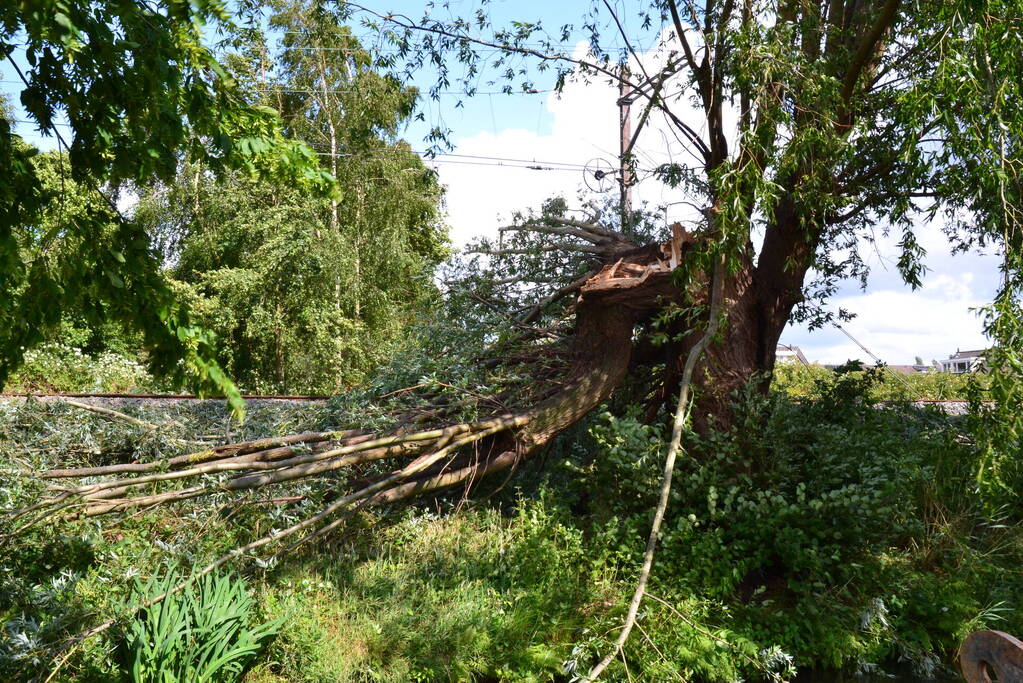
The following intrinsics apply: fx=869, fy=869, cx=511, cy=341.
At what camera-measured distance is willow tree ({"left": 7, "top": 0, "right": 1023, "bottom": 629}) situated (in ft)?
20.2

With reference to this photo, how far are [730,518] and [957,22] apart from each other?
4.34 meters

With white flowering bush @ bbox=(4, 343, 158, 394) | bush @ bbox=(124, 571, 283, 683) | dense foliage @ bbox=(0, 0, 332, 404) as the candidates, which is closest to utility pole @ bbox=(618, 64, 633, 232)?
dense foliage @ bbox=(0, 0, 332, 404)

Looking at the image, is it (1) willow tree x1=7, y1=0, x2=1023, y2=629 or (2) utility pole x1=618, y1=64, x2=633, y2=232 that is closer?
(1) willow tree x1=7, y1=0, x2=1023, y2=629

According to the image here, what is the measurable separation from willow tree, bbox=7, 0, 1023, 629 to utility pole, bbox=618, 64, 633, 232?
28 centimetres

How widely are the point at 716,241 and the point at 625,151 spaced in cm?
324

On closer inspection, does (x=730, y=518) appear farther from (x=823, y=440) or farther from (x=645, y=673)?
(x=645, y=673)

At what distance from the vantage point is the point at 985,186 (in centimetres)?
614

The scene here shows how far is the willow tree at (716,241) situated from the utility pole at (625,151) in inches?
11.0

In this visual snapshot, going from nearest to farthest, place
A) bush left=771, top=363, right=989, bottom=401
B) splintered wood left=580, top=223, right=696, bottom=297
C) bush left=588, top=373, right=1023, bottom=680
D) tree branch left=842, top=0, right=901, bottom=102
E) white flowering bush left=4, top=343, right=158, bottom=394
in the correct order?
bush left=588, top=373, right=1023, bottom=680 → tree branch left=842, top=0, right=901, bottom=102 → splintered wood left=580, top=223, right=696, bottom=297 → bush left=771, top=363, right=989, bottom=401 → white flowering bush left=4, top=343, right=158, bottom=394

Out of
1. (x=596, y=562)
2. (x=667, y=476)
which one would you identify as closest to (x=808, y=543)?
(x=667, y=476)

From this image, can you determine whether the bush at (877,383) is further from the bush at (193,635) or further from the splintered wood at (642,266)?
the bush at (193,635)

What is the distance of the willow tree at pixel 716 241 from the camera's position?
614cm

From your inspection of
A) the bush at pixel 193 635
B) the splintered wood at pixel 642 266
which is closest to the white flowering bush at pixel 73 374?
the splintered wood at pixel 642 266

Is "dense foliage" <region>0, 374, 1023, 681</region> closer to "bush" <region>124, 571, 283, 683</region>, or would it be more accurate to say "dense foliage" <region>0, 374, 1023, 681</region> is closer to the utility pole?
"bush" <region>124, 571, 283, 683</region>
